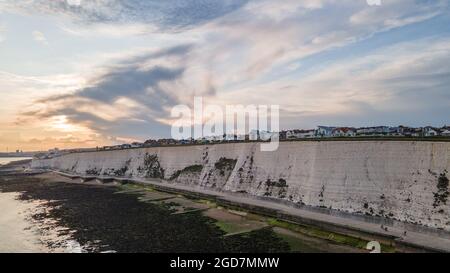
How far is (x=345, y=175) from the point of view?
3356 centimetres

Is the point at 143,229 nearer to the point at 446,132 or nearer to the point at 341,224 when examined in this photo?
the point at 341,224

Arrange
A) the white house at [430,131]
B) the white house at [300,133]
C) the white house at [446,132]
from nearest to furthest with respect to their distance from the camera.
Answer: the white house at [446,132], the white house at [430,131], the white house at [300,133]

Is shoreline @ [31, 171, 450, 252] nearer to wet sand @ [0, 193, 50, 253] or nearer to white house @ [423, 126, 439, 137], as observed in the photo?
white house @ [423, 126, 439, 137]

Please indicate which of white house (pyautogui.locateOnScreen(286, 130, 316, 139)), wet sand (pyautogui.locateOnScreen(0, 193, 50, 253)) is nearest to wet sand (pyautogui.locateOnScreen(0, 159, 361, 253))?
wet sand (pyautogui.locateOnScreen(0, 193, 50, 253))

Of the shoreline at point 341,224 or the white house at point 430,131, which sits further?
the white house at point 430,131

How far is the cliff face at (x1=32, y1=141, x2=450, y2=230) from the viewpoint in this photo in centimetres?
2673

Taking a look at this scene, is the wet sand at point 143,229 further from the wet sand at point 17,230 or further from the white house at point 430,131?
the white house at point 430,131

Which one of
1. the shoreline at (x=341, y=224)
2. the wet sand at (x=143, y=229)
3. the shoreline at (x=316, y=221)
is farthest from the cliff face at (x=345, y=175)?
the wet sand at (x=143, y=229)

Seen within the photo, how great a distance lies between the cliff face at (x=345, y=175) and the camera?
26.7 metres

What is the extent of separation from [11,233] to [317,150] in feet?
100

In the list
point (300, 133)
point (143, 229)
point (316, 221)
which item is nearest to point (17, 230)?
point (143, 229)

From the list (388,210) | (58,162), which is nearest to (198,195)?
(388,210)
